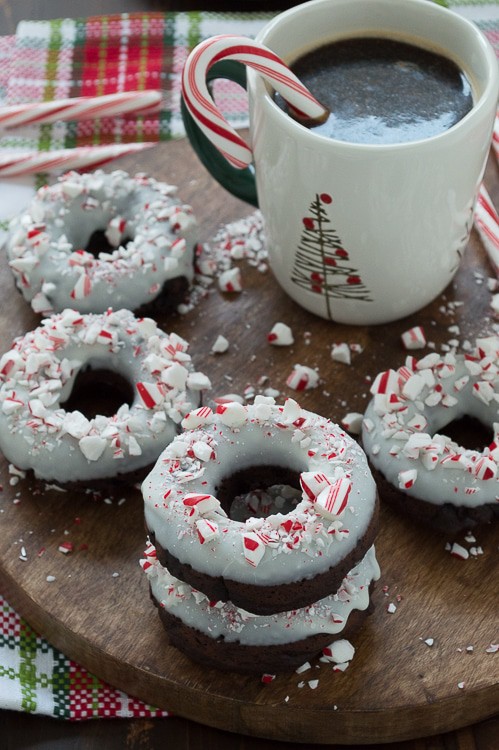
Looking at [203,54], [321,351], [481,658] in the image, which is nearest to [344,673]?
[481,658]

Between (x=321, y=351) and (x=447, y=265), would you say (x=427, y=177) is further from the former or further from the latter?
(x=321, y=351)

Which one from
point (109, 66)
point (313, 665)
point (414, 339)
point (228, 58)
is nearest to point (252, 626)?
point (313, 665)

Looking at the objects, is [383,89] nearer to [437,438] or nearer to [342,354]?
[342,354]

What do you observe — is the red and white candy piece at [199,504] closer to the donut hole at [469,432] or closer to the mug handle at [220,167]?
the donut hole at [469,432]

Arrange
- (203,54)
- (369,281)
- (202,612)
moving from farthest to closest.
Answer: (369,281) < (203,54) < (202,612)

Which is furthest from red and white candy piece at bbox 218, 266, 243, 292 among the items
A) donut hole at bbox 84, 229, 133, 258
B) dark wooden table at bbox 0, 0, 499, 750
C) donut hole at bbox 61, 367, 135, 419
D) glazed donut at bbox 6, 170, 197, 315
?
dark wooden table at bbox 0, 0, 499, 750

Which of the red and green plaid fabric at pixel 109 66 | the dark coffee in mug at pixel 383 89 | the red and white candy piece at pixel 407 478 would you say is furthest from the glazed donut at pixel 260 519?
the red and green plaid fabric at pixel 109 66
